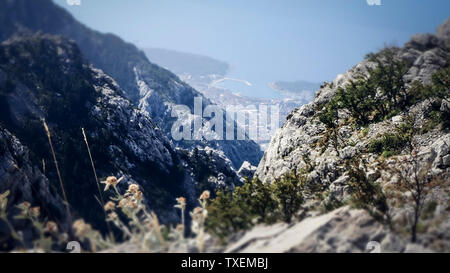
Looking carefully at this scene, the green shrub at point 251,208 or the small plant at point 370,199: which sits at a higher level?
the small plant at point 370,199

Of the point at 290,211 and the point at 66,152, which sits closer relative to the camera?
the point at 290,211

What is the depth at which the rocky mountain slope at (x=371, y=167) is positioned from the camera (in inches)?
428

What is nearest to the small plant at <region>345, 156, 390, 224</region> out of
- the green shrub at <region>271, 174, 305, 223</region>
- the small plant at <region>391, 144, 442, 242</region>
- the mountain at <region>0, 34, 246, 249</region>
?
the small plant at <region>391, 144, 442, 242</region>

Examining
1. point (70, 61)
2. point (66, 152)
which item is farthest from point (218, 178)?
point (70, 61)

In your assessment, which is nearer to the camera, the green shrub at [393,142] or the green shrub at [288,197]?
the green shrub at [288,197]

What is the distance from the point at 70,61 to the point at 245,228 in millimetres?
166545

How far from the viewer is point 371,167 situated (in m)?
23.8

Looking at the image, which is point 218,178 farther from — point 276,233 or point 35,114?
point 276,233

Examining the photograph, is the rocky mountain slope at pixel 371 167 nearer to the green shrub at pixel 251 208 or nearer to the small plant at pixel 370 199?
the small plant at pixel 370 199

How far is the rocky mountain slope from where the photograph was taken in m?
10.9

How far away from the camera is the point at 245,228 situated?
1299 cm

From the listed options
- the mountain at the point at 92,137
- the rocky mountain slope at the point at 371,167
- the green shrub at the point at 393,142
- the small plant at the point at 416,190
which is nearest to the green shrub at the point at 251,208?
the rocky mountain slope at the point at 371,167

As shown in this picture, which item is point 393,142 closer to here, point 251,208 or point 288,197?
point 288,197

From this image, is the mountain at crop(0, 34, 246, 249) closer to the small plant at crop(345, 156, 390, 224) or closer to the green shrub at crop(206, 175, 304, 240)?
the green shrub at crop(206, 175, 304, 240)
